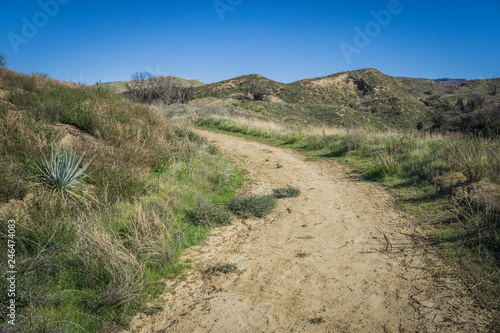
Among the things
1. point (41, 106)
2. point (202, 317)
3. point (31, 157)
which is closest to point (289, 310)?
point (202, 317)

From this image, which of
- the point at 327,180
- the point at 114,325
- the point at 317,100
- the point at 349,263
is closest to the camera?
the point at 114,325

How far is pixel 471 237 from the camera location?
152 inches

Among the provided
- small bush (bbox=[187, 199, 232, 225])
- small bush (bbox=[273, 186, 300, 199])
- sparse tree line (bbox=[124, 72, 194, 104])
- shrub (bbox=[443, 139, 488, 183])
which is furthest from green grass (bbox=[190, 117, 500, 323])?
sparse tree line (bbox=[124, 72, 194, 104])

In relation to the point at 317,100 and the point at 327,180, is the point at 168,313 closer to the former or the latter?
the point at 327,180

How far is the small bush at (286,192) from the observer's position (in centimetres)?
650

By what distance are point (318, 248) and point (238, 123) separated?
14.4 meters

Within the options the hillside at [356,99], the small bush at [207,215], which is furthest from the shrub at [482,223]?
the hillside at [356,99]

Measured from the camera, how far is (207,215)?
511 cm

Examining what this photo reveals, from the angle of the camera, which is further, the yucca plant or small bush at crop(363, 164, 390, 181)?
small bush at crop(363, 164, 390, 181)

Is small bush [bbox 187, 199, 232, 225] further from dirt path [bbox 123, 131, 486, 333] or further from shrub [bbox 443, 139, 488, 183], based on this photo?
shrub [bbox 443, 139, 488, 183]

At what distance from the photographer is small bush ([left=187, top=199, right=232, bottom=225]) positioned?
5044mm

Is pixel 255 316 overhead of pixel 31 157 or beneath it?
beneath

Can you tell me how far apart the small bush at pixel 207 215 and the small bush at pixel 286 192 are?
5.47 ft

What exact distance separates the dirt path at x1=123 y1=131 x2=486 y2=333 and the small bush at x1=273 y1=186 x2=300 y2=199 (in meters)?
0.81
